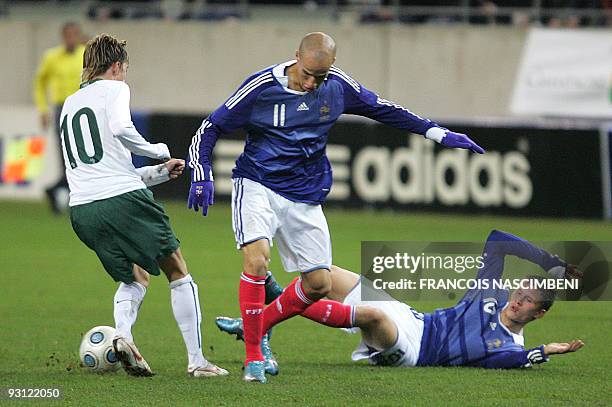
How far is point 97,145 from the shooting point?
272 inches

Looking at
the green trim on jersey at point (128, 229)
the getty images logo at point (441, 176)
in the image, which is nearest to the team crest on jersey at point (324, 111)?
the green trim on jersey at point (128, 229)

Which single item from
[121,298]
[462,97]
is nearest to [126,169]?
[121,298]

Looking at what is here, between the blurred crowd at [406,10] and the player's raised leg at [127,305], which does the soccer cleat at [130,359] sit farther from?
the blurred crowd at [406,10]

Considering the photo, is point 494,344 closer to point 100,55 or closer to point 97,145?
point 97,145

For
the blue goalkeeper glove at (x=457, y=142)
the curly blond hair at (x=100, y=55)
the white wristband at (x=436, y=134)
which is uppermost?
the curly blond hair at (x=100, y=55)

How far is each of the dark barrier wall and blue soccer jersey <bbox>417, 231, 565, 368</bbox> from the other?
35.2 ft

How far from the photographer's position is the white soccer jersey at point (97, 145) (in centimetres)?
687

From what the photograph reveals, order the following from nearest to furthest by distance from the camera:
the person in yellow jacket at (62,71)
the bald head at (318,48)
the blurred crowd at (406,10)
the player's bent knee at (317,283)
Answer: the bald head at (318,48)
the player's bent knee at (317,283)
the person in yellow jacket at (62,71)
the blurred crowd at (406,10)

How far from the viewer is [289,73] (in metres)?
7.12

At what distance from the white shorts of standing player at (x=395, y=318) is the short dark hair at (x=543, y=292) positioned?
0.72 metres

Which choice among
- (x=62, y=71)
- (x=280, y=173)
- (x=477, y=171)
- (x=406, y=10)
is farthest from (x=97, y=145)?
(x=406, y=10)

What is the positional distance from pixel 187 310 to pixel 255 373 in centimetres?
57

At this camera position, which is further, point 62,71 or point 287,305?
point 62,71

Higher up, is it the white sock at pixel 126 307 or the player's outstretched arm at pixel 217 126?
the player's outstretched arm at pixel 217 126
